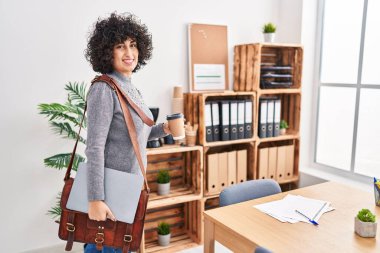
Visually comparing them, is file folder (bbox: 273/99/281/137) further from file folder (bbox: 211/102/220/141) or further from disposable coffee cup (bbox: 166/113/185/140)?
disposable coffee cup (bbox: 166/113/185/140)

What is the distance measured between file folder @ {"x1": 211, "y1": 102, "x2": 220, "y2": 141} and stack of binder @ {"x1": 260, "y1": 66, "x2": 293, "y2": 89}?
0.53 m

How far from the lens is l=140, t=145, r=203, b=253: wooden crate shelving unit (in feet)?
8.89

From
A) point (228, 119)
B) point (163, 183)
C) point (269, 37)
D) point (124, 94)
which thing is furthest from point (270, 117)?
point (124, 94)

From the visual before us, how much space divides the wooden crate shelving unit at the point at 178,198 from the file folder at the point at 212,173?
0.29ft

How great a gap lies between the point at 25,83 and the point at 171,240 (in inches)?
65.2

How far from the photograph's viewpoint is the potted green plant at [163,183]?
271 cm

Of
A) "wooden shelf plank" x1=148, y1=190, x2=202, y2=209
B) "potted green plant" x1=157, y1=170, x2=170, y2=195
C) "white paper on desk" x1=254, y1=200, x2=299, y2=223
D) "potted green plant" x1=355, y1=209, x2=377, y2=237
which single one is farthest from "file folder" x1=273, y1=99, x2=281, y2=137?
"potted green plant" x1=355, y1=209, x2=377, y2=237

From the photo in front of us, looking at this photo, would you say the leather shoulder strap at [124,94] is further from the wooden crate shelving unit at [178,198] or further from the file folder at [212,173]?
the file folder at [212,173]

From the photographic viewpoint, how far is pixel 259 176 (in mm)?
3041

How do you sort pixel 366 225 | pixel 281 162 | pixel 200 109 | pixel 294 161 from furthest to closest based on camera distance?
pixel 294 161 < pixel 281 162 < pixel 200 109 < pixel 366 225

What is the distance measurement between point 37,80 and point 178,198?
1.32 m

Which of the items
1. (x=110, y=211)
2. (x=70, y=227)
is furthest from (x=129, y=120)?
(x=70, y=227)

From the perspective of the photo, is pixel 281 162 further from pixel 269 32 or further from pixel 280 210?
pixel 280 210

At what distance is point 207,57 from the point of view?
292cm
